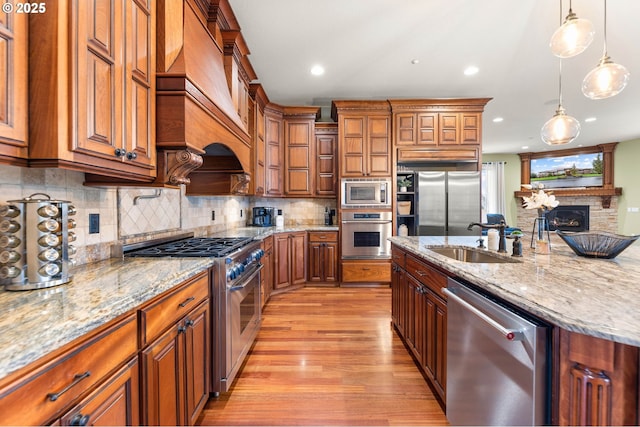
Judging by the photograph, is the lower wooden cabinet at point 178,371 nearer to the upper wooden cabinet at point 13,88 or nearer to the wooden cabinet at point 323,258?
the upper wooden cabinet at point 13,88

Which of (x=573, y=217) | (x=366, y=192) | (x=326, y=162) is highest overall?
(x=326, y=162)

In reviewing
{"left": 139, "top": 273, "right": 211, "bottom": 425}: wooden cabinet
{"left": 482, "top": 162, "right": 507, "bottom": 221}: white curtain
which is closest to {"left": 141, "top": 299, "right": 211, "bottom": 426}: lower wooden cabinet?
{"left": 139, "top": 273, "right": 211, "bottom": 425}: wooden cabinet

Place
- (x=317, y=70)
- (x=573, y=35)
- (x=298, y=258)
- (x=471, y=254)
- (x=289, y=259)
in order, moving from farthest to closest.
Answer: (x=298, y=258) → (x=289, y=259) → (x=317, y=70) → (x=471, y=254) → (x=573, y=35)

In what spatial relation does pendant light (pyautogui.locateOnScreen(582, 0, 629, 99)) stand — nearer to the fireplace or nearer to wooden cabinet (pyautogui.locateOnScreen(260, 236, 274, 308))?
wooden cabinet (pyautogui.locateOnScreen(260, 236, 274, 308))

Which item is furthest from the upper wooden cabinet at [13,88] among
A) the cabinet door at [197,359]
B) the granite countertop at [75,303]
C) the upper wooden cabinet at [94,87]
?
the cabinet door at [197,359]

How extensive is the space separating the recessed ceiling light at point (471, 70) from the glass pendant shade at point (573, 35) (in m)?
1.69

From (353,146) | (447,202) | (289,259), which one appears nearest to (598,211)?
(447,202)

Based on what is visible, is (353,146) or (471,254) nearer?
(471,254)

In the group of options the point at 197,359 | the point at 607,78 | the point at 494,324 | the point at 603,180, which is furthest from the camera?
the point at 603,180

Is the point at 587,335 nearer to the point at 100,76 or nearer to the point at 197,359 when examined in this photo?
the point at 197,359

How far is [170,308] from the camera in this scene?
1.18 metres

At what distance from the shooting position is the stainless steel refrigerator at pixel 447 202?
3971 millimetres

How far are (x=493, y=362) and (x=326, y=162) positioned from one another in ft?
11.8

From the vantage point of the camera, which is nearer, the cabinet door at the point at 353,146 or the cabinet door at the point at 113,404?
the cabinet door at the point at 113,404
